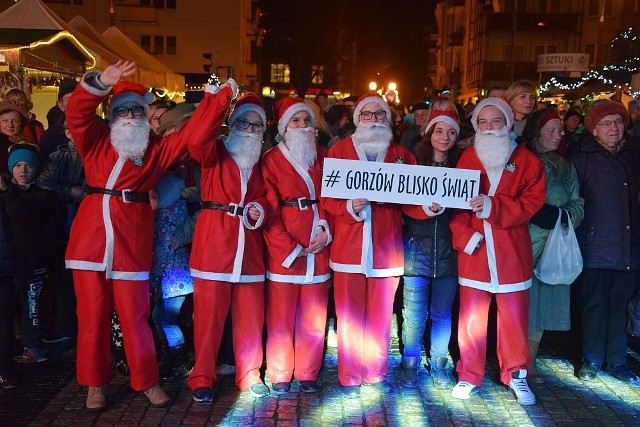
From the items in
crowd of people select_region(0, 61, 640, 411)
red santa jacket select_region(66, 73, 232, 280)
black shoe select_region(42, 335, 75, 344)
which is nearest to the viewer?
red santa jacket select_region(66, 73, 232, 280)

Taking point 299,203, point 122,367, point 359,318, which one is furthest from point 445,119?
point 122,367

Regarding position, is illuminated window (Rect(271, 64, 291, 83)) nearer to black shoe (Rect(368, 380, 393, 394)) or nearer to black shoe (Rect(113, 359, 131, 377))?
black shoe (Rect(113, 359, 131, 377))

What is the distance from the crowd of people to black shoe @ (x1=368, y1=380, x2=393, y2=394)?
22 mm

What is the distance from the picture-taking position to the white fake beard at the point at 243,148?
5246 mm

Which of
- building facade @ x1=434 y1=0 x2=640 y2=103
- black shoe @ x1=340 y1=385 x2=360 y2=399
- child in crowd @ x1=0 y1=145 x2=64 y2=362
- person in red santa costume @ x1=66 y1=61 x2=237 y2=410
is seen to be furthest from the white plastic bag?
building facade @ x1=434 y1=0 x2=640 y2=103

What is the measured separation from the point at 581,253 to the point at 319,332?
221 centimetres

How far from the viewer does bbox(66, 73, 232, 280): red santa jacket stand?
491 cm

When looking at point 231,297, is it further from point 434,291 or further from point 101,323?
point 434,291

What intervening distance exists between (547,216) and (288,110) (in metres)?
2.16

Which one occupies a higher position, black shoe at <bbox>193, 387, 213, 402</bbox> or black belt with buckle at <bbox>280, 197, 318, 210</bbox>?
black belt with buckle at <bbox>280, 197, 318, 210</bbox>

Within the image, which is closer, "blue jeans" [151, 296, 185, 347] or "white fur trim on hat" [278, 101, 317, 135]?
"white fur trim on hat" [278, 101, 317, 135]

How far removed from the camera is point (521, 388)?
214 inches

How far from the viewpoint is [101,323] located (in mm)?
5004

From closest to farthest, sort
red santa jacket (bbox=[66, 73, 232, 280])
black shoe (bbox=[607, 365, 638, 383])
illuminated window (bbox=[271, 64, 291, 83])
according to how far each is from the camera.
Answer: red santa jacket (bbox=[66, 73, 232, 280]) → black shoe (bbox=[607, 365, 638, 383]) → illuminated window (bbox=[271, 64, 291, 83])
